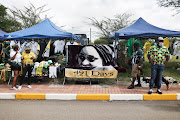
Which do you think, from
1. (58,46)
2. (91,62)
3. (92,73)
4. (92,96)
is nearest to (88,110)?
(92,96)

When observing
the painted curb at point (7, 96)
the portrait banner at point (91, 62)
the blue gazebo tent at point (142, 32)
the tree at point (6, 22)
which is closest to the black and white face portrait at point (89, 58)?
the portrait banner at point (91, 62)

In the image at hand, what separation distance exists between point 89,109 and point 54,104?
1126mm

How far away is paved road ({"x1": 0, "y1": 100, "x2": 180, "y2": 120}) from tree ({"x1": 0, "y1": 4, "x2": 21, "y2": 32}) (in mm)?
17552

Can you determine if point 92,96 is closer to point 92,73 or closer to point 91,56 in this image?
point 92,73

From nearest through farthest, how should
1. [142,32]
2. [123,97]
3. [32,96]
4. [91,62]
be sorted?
[123,97] → [32,96] → [91,62] → [142,32]

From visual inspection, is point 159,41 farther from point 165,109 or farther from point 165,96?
point 165,109

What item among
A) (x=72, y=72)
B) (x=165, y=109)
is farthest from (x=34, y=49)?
(x=165, y=109)

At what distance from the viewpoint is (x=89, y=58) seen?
7.59 metres

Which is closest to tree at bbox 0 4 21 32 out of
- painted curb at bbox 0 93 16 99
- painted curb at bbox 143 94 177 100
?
painted curb at bbox 0 93 16 99

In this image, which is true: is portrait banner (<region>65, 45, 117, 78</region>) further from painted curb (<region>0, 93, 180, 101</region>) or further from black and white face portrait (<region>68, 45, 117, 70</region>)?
painted curb (<region>0, 93, 180, 101</region>)

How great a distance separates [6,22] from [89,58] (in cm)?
1834

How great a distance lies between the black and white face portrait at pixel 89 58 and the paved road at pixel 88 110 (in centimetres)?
236

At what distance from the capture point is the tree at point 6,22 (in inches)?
831

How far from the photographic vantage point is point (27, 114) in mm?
4277
